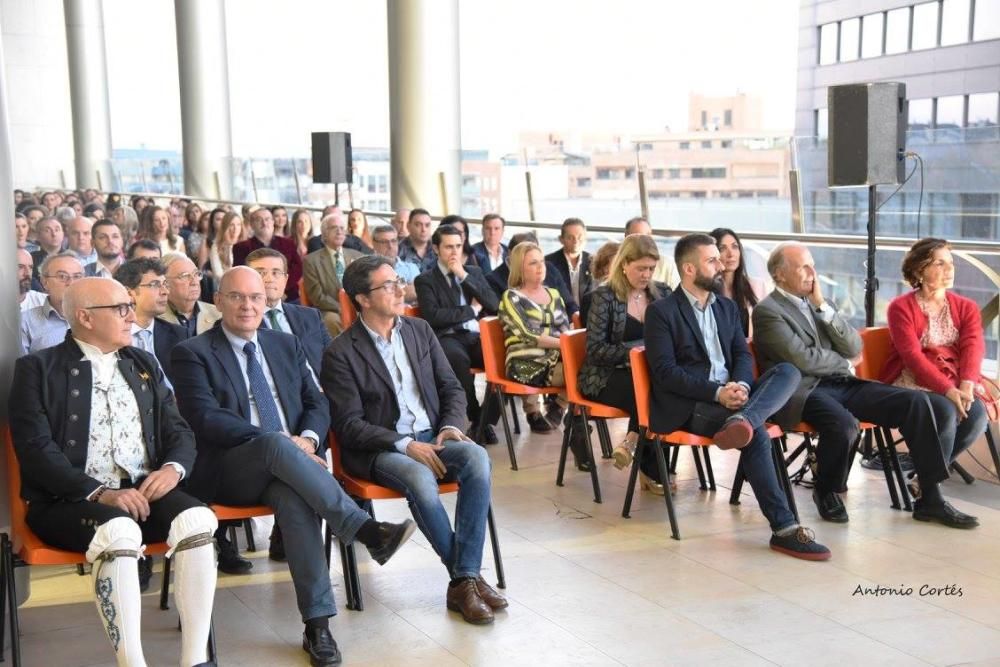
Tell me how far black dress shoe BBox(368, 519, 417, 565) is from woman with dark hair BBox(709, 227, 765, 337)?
9.96 feet

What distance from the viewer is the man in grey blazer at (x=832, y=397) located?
16.2ft

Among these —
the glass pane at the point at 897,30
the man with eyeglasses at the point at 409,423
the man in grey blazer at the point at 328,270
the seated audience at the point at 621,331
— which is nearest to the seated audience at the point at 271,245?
the man in grey blazer at the point at 328,270

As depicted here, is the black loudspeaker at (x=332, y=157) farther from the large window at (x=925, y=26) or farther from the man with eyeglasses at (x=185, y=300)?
the large window at (x=925, y=26)

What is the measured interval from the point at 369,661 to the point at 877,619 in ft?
5.69

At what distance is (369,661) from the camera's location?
3.48 meters

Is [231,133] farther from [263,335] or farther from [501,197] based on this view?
[263,335]

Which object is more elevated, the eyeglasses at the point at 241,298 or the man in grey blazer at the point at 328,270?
the eyeglasses at the point at 241,298

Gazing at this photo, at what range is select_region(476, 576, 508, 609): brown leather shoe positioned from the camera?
387 centimetres

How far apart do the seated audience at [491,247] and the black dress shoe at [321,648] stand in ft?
16.0

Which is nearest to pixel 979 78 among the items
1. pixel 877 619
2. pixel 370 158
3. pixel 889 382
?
pixel 370 158

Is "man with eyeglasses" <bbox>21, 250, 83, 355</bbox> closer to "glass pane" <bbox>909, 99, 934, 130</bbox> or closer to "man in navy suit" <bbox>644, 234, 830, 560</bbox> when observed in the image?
"man in navy suit" <bbox>644, 234, 830, 560</bbox>

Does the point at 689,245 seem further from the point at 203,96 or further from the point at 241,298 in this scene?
the point at 203,96

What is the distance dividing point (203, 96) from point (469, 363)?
1453 centimetres

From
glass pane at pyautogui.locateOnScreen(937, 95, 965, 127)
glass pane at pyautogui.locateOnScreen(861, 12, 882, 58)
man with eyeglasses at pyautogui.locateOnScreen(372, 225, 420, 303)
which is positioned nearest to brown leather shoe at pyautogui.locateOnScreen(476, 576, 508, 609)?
man with eyeglasses at pyautogui.locateOnScreen(372, 225, 420, 303)
